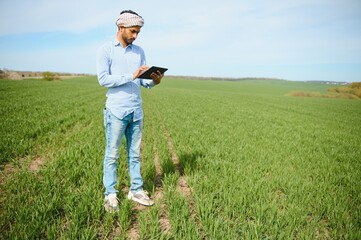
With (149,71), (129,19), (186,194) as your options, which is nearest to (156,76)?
(149,71)

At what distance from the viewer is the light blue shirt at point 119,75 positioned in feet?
10.3

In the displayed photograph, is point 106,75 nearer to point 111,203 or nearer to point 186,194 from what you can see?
point 111,203

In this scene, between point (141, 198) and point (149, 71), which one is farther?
point (141, 198)

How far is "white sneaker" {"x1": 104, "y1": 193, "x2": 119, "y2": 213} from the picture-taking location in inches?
130

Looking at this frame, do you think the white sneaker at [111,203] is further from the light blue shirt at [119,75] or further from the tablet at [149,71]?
the tablet at [149,71]

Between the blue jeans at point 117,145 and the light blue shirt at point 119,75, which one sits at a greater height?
the light blue shirt at point 119,75

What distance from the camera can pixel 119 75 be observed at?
3.17m

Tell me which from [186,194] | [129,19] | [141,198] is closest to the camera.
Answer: [129,19]

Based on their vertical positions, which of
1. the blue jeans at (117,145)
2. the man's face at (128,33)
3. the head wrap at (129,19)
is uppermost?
the head wrap at (129,19)

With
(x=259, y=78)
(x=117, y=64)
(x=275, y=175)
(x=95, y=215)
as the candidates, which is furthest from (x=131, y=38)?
(x=259, y=78)

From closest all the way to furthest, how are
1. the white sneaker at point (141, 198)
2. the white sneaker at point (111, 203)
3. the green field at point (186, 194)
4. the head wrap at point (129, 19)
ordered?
1. the green field at point (186, 194)
2. the head wrap at point (129, 19)
3. the white sneaker at point (111, 203)
4. the white sneaker at point (141, 198)

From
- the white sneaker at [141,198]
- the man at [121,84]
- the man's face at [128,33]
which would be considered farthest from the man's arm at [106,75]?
the white sneaker at [141,198]

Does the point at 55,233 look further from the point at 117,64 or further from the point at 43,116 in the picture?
the point at 43,116

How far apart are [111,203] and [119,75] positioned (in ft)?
6.24
